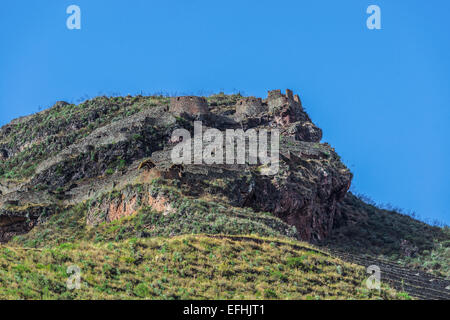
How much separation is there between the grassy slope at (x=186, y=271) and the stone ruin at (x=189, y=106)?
31.3 meters

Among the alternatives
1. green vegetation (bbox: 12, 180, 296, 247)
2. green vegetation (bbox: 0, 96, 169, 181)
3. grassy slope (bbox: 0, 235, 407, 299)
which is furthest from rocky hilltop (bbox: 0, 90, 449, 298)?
grassy slope (bbox: 0, 235, 407, 299)

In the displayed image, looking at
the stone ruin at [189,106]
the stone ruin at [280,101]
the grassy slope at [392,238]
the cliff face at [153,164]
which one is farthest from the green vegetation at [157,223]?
the stone ruin at [280,101]

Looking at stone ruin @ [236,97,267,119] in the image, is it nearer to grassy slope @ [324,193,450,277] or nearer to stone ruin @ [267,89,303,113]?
stone ruin @ [267,89,303,113]

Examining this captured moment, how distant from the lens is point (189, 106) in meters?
64.9

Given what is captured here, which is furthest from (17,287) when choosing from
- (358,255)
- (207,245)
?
(358,255)

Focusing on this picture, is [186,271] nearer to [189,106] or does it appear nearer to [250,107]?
[189,106]

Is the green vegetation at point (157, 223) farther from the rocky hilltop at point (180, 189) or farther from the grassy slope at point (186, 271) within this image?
the grassy slope at point (186, 271)

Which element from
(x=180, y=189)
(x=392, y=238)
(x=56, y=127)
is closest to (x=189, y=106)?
(x=56, y=127)

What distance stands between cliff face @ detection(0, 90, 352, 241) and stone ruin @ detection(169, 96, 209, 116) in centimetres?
9

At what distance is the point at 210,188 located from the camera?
43000mm

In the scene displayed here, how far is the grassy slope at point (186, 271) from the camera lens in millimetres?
25683

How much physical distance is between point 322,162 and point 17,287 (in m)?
34.7
